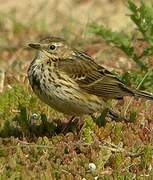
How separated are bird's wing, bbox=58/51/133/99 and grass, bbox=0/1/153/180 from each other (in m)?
0.31

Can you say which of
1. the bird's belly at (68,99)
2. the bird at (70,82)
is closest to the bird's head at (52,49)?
the bird at (70,82)

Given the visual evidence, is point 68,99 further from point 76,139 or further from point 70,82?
point 76,139

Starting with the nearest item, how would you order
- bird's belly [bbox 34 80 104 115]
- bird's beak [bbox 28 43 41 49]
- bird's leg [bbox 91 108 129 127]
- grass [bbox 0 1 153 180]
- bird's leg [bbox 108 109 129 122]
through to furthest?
grass [bbox 0 1 153 180] < bird's belly [bbox 34 80 104 115] < bird's leg [bbox 91 108 129 127] < bird's beak [bbox 28 43 41 49] < bird's leg [bbox 108 109 129 122]

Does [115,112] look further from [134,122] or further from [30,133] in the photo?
[30,133]

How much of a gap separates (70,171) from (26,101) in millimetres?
2008

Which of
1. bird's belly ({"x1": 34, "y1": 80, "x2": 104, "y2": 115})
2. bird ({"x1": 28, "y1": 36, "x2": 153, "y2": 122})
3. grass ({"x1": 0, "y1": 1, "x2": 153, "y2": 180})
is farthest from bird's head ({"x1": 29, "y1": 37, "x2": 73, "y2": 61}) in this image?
grass ({"x1": 0, "y1": 1, "x2": 153, "y2": 180})

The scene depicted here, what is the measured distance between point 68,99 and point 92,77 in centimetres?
70

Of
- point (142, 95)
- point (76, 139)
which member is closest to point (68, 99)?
point (76, 139)

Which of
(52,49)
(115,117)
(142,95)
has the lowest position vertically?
(115,117)

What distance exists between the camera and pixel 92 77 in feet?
27.9

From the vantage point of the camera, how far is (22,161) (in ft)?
23.7

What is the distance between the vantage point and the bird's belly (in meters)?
7.81

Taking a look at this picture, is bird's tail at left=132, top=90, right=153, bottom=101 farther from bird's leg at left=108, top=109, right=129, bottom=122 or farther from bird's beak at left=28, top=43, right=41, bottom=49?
bird's beak at left=28, top=43, right=41, bottom=49

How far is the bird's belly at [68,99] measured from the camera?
7.81 metres
